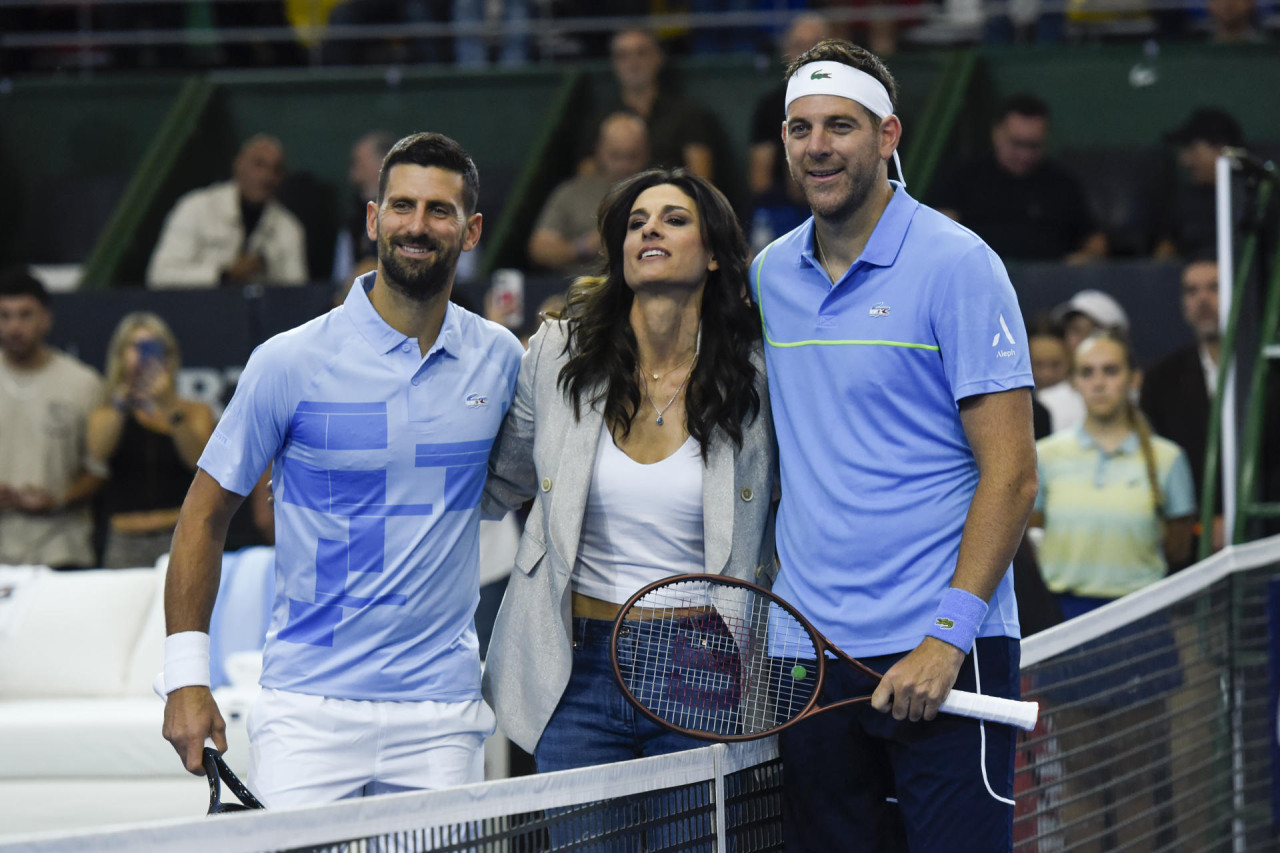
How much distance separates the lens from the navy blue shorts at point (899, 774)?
112 inches

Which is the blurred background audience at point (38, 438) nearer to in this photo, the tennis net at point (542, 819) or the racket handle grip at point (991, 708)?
the tennis net at point (542, 819)

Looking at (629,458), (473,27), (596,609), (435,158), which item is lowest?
(596,609)

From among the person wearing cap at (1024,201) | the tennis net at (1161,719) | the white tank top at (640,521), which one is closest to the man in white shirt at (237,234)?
the person wearing cap at (1024,201)

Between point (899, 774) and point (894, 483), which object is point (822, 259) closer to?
point (894, 483)

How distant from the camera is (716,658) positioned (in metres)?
3.06

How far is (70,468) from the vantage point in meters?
7.74

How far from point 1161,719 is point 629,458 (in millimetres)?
1878

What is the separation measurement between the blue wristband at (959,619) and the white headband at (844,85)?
0.92m

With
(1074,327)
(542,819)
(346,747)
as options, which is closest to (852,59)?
(542,819)

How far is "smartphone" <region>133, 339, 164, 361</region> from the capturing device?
7.51 m

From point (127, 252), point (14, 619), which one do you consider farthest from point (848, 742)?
point (127, 252)

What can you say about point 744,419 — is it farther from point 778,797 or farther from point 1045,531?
point 1045,531

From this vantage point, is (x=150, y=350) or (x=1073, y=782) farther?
(x=150, y=350)

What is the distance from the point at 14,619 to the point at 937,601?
16.2 ft
